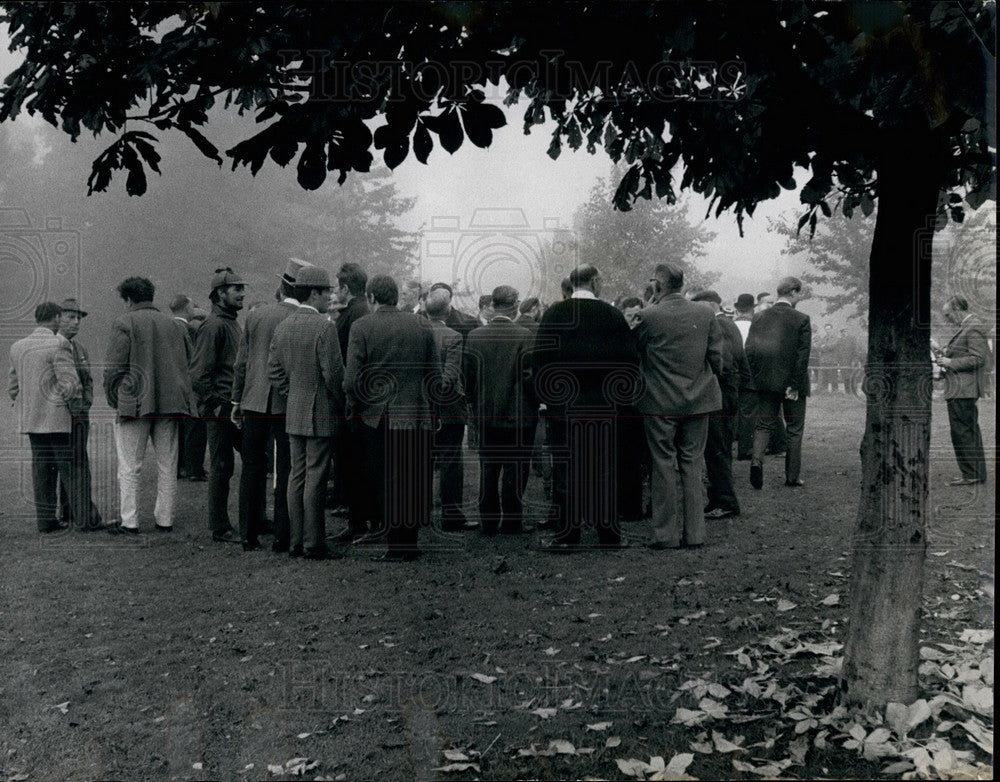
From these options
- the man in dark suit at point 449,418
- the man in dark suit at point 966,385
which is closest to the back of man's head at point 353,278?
the man in dark suit at point 449,418

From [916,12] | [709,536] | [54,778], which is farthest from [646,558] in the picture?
[916,12]

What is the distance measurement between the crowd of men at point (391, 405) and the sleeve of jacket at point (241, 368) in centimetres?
1

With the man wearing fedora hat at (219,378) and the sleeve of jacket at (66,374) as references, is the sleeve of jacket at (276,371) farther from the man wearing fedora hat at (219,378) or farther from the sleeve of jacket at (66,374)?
the sleeve of jacket at (66,374)

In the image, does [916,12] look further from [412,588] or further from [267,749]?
[412,588]

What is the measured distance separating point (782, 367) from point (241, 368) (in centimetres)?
582

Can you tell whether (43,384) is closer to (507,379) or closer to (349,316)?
(349,316)

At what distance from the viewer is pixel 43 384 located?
29.1 ft

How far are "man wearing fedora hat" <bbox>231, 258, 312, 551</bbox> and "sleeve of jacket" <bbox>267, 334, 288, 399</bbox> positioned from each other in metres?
0.07

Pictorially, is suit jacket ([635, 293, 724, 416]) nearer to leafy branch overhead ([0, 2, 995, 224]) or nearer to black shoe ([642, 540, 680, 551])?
black shoe ([642, 540, 680, 551])

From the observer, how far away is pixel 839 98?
3.58 meters

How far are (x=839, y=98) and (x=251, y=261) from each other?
3139 cm

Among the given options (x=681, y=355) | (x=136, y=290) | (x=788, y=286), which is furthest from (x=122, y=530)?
(x=788, y=286)

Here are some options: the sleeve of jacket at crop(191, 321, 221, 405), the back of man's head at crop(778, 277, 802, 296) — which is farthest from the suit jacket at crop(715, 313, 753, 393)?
the sleeve of jacket at crop(191, 321, 221, 405)

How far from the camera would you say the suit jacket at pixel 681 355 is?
7.89 m
